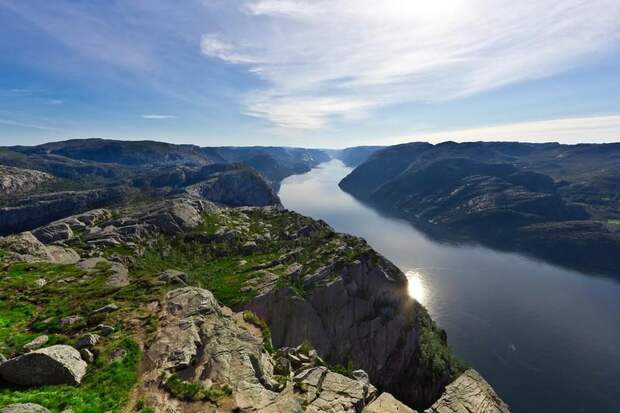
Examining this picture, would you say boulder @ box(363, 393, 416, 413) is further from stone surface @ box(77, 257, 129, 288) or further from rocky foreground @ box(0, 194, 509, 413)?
stone surface @ box(77, 257, 129, 288)

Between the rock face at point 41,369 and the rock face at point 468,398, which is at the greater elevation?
the rock face at point 41,369

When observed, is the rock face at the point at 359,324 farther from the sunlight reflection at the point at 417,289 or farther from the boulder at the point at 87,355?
the sunlight reflection at the point at 417,289

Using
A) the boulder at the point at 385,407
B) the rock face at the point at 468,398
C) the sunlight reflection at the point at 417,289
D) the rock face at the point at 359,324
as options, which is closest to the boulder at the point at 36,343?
the boulder at the point at 385,407

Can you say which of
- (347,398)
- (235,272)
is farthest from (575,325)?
(347,398)

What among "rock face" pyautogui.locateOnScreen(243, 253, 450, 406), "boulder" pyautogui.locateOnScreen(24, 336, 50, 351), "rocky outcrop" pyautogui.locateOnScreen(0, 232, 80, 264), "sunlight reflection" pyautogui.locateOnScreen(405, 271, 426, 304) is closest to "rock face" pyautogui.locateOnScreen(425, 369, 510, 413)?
"boulder" pyautogui.locateOnScreen(24, 336, 50, 351)

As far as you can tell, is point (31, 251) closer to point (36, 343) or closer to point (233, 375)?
point (36, 343)

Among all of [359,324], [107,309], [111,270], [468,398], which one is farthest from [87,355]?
[359,324]
